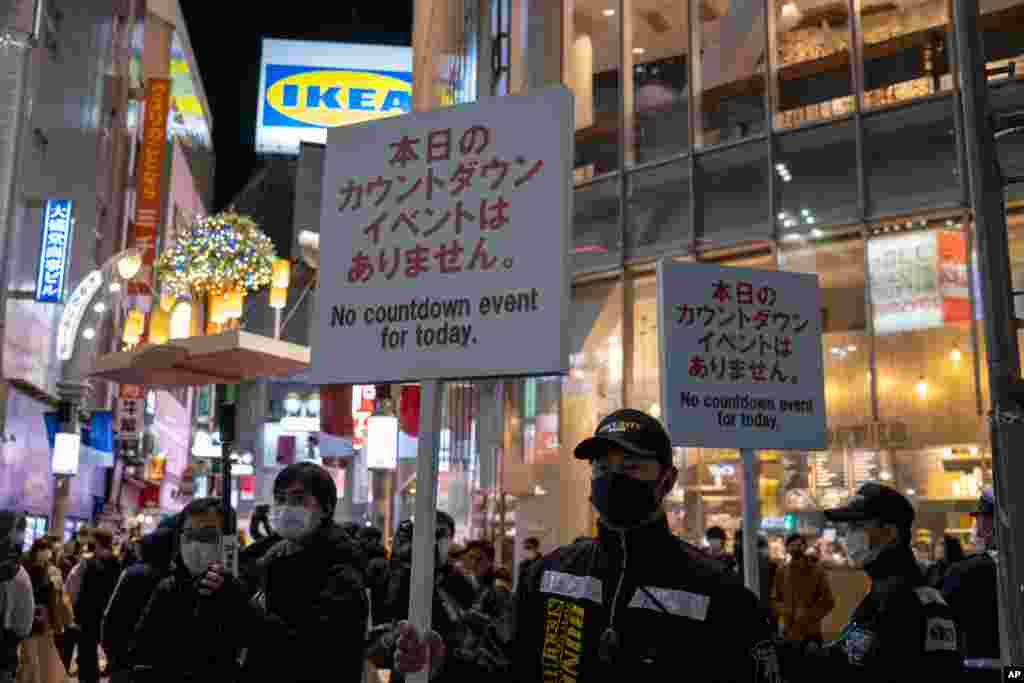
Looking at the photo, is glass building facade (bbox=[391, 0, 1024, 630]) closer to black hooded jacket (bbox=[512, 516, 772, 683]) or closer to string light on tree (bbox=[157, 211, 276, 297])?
string light on tree (bbox=[157, 211, 276, 297])

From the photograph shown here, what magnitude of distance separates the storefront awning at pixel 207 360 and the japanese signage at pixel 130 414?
1540 centimetres

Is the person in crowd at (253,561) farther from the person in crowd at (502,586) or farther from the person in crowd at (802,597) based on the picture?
the person in crowd at (802,597)

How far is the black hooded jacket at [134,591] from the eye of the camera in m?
6.72

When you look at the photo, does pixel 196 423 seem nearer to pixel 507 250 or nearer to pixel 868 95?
pixel 868 95

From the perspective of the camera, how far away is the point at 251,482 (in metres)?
58.0

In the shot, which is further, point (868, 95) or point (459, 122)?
point (868, 95)

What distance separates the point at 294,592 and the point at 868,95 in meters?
13.0

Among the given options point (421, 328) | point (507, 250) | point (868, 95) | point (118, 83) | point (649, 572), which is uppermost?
point (118, 83)

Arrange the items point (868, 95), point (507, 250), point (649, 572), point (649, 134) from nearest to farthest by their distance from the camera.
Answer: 1. point (649, 572)
2. point (507, 250)
3. point (868, 95)
4. point (649, 134)

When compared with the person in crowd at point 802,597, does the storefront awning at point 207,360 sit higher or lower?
higher

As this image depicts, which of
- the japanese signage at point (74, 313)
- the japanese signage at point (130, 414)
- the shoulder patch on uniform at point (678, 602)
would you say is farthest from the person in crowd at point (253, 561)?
the japanese signage at point (130, 414)

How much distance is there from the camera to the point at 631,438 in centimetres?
330

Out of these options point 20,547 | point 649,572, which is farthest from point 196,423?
point 649,572

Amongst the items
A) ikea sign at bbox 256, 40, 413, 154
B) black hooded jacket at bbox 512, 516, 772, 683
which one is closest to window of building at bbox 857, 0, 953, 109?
black hooded jacket at bbox 512, 516, 772, 683
